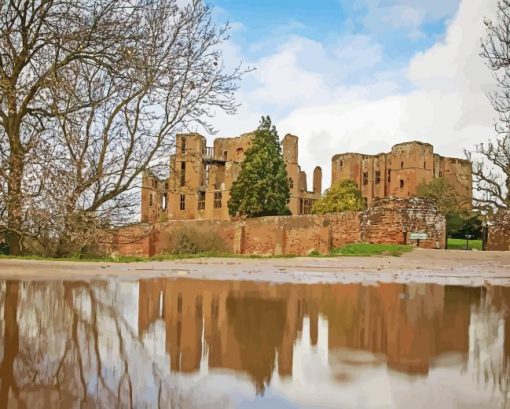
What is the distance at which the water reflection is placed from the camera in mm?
2672

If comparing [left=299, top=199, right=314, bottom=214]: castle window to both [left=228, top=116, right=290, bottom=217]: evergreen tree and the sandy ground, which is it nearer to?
[left=228, top=116, right=290, bottom=217]: evergreen tree

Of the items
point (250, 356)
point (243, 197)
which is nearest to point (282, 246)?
point (243, 197)

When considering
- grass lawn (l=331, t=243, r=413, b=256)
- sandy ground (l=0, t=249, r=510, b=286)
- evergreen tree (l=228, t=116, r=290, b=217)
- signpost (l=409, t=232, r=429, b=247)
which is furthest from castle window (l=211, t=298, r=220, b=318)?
evergreen tree (l=228, t=116, r=290, b=217)

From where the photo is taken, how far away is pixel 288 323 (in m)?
5.35

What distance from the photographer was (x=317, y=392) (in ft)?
9.16

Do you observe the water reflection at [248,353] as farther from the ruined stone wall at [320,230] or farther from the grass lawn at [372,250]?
the ruined stone wall at [320,230]

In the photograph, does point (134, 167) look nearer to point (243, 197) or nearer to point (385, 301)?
point (385, 301)

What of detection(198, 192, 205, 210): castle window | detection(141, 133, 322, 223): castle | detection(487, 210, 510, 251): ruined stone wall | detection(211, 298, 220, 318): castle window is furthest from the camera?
detection(198, 192, 205, 210): castle window

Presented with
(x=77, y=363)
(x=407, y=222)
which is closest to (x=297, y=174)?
(x=407, y=222)

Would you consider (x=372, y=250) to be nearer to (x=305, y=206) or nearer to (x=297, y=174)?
(x=297, y=174)

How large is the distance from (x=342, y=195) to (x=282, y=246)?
21832 mm

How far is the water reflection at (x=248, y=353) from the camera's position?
8.77 feet

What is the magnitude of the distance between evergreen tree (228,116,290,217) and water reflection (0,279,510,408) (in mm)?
40756

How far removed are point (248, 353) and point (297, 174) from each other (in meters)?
59.4
